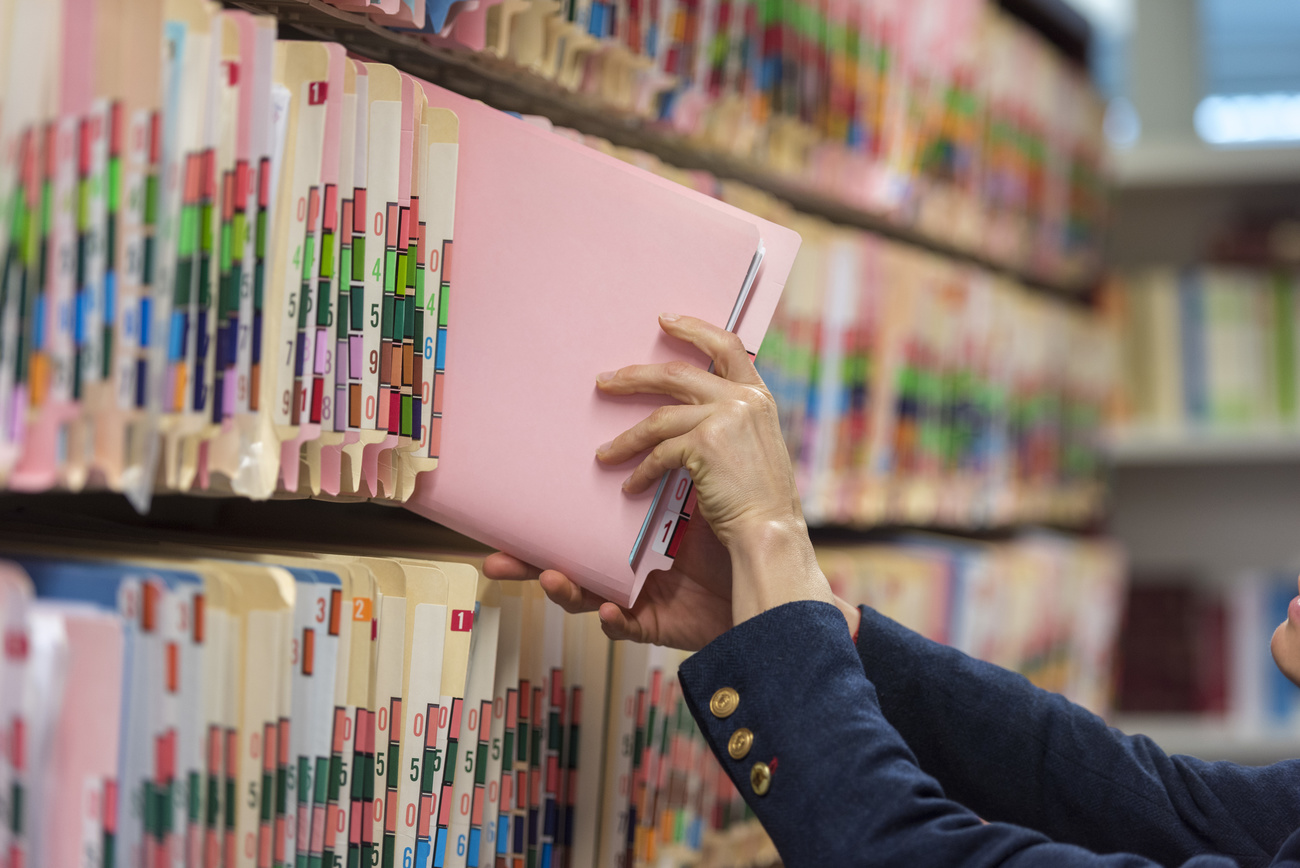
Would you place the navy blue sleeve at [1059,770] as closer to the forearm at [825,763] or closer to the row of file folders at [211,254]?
the forearm at [825,763]

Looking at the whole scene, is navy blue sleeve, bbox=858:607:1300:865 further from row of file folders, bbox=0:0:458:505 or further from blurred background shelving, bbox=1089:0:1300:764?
blurred background shelving, bbox=1089:0:1300:764

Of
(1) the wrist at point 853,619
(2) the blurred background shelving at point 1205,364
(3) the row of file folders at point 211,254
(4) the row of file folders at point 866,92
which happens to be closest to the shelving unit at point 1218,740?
(2) the blurred background shelving at point 1205,364

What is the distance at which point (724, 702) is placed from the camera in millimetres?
850

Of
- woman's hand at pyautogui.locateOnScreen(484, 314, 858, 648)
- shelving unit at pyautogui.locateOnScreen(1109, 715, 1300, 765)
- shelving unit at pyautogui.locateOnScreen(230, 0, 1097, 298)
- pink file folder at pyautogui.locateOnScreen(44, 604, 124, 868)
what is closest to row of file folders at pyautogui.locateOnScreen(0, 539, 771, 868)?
pink file folder at pyautogui.locateOnScreen(44, 604, 124, 868)

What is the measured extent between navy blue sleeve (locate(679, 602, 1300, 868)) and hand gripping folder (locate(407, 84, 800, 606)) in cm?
13

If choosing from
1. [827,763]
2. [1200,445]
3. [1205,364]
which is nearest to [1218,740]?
[1200,445]

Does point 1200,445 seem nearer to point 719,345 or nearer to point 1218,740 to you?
point 1218,740

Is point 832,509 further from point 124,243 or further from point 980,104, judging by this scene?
point 124,243

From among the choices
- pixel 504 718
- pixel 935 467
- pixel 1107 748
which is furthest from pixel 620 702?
pixel 935 467

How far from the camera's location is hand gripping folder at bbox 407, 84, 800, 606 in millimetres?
922

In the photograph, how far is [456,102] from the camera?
934 millimetres

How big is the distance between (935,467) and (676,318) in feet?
3.20

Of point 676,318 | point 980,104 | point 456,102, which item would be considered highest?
point 980,104

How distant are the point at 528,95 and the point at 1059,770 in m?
0.81
